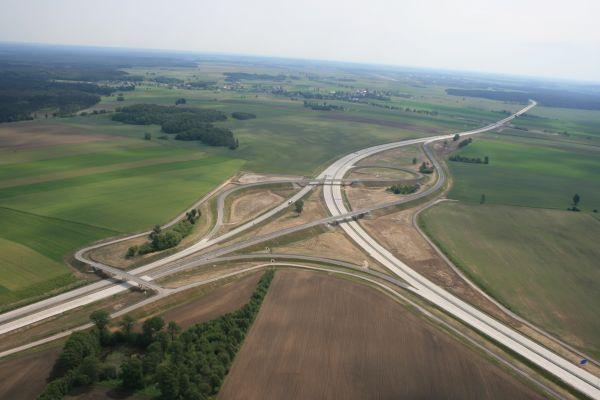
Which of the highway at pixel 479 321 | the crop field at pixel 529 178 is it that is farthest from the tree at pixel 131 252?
the crop field at pixel 529 178

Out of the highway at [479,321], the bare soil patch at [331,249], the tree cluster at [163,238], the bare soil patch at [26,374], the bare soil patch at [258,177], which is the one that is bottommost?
the bare soil patch at [26,374]

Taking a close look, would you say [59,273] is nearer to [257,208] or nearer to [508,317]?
[257,208]

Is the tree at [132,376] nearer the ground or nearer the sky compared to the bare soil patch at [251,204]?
nearer the ground

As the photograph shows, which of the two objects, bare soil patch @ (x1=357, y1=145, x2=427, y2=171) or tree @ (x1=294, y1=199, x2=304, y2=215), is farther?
bare soil patch @ (x1=357, y1=145, x2=427, y2=171)

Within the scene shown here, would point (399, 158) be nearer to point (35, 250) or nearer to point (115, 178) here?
point (115, 178)

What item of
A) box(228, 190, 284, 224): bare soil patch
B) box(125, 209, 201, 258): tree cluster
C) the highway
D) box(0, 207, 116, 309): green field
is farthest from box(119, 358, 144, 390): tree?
box(228, 190, 284, 224): bare soil patch

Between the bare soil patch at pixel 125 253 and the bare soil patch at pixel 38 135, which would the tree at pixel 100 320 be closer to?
the bare soil patch at pixel 125 253

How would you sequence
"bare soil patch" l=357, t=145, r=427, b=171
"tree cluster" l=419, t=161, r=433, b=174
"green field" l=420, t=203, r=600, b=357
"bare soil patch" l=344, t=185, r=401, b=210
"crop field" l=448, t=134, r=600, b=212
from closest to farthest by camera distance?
"green field" l=420, t=203, r=600, b=357
"bare soil patch" l=344, t=185, r=401, b=210
"crop field" l=448, t=134, r=600, b=212
"tree cluster" l=419, t=161, r=433, b=174
"bare soil patch" l=357, t=145, r=427, b=171

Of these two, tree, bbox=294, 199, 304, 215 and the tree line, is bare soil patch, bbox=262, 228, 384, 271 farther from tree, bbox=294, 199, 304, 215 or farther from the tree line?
the tree line
